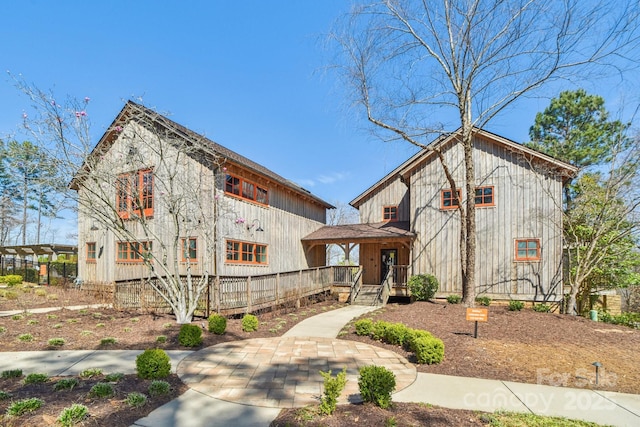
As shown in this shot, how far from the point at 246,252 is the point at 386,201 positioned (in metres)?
8.65

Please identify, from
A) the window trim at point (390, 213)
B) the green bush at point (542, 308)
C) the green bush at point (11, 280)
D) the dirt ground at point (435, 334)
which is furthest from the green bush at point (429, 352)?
the green bush at point (11, 280)

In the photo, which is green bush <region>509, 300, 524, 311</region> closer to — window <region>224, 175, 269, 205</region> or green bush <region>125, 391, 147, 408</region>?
window <region>224, 175, 269, 205</region>

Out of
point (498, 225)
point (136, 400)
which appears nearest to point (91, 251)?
point (136, 400)

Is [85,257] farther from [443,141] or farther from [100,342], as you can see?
[443,141]

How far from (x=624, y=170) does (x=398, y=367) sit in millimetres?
12029

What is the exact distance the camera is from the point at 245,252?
13.7 m

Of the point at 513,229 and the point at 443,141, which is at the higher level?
the point at 443,141

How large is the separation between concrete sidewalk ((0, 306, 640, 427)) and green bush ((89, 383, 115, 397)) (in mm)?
891

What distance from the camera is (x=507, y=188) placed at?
43.5ft

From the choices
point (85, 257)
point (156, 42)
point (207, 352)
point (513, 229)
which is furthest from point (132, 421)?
point (85, 257)

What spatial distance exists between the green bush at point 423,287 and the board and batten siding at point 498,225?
0.75 metres

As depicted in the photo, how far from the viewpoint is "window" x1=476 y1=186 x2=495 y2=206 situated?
Answer: 44.4 ft

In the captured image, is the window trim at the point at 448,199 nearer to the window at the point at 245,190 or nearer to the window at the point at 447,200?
the window at the point at 447,200

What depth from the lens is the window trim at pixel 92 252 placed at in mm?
15556
